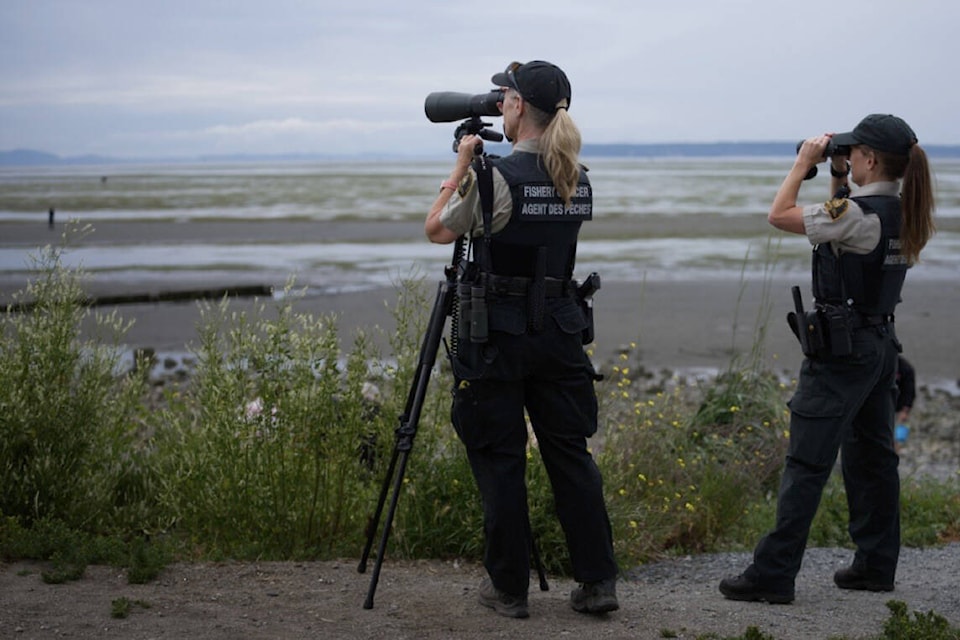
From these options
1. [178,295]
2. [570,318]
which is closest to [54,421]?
[570,318]

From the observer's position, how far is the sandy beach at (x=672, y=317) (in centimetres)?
1672

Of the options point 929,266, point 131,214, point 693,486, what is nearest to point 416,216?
point 131,214

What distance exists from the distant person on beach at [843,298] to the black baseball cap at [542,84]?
47.0 inches

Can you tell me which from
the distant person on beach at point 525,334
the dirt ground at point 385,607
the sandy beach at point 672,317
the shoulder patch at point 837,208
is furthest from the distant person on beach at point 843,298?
the sandy beach at point 672,317

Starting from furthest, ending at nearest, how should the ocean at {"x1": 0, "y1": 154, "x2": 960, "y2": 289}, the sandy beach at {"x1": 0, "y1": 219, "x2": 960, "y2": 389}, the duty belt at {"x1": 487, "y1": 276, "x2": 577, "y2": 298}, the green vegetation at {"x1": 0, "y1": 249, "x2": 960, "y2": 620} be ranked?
the ocean at {"x1": 0, "y1": 154, "x2": 960, "y2": 289} → the sandy beach at {"x1": 0, "y1": 219, "x2": 960, "y2": 389} → the green vegetation at {"x1": 0, "y1": 249, "x2": 960, "y2": 620} → the duty belt at {"x1": 487, "y1": 276, "x2": 577, "y2": 298}

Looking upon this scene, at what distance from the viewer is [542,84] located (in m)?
4.68

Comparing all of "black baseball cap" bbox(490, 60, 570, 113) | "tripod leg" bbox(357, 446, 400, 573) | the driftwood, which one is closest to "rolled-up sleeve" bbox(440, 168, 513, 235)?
"black baseball cap" bbox(490, 60, 570, 113)

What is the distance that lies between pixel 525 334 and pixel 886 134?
1.97 meters

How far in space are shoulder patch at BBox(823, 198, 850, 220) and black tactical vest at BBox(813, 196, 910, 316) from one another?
0.45ft

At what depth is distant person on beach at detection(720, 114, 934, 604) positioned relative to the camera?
5246mm

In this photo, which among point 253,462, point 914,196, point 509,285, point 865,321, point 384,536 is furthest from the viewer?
point 253,462

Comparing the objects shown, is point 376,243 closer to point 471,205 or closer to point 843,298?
point 843,298

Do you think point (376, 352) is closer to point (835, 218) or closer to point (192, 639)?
point (192, 639)

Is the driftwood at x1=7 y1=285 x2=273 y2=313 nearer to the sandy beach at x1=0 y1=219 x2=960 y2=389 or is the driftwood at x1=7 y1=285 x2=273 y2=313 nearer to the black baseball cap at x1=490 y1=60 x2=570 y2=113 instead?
the sandy beach at x1=0 y1=219 x2=960 y2=389
